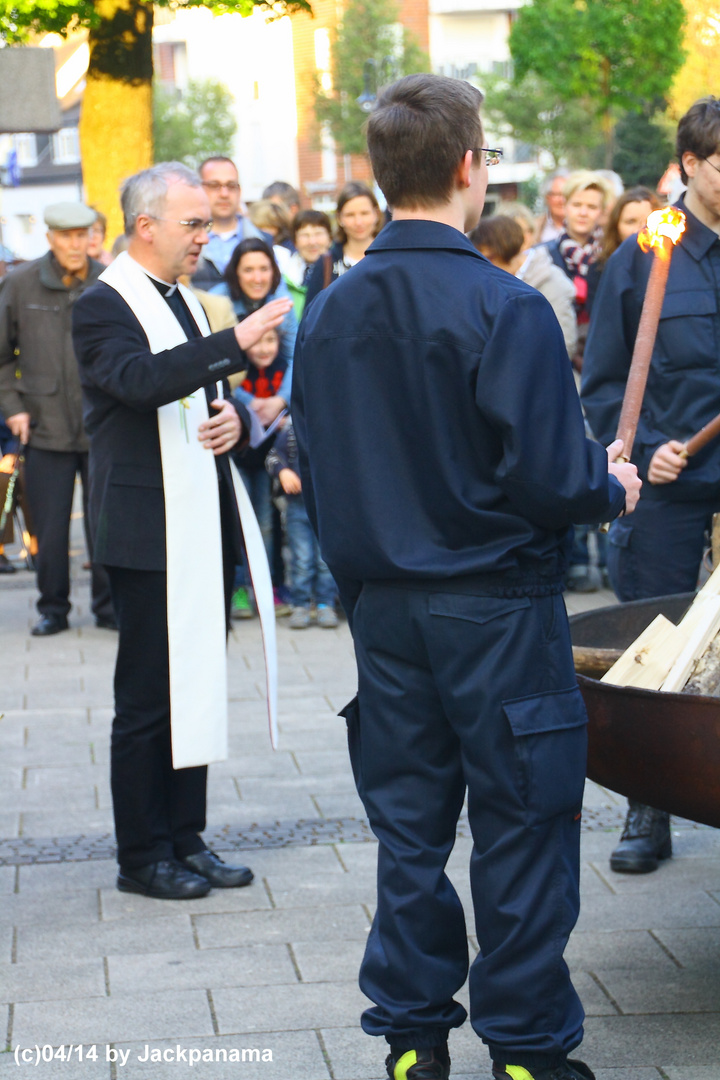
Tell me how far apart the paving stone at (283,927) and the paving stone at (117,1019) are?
0.39 metres

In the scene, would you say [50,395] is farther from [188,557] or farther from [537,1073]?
[537,1073]

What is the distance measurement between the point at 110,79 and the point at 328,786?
26.4ft

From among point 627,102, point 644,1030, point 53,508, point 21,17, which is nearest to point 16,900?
point 644,1030

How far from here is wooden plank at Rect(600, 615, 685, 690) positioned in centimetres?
337

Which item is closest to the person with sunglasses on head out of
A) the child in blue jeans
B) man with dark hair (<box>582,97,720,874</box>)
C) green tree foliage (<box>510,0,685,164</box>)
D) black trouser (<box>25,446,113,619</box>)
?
the child in blue jeans

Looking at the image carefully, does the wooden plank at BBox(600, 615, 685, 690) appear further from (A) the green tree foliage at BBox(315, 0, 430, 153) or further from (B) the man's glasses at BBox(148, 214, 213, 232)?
(A) the green tree foliage at BBox(315, 0, 430, 153)

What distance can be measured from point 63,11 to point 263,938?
9.76 m

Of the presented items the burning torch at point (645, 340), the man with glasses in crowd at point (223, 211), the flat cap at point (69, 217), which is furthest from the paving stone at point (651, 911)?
the man with glasses in crowd at point (223, 211)

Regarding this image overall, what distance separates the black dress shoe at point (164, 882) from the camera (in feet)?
14.1

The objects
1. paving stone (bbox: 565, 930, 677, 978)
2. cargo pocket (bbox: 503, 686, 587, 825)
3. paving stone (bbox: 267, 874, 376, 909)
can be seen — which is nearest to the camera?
cargo pocket (bbox: 503, 686, 587, 825)

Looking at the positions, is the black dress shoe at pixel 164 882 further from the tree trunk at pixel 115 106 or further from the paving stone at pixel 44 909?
the tree trunk at pixel 115 106

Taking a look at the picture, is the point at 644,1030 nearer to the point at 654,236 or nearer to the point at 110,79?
the point at 654,236

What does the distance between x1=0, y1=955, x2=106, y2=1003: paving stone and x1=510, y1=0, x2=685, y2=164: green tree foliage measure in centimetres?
2465

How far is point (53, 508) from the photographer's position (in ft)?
27.0
